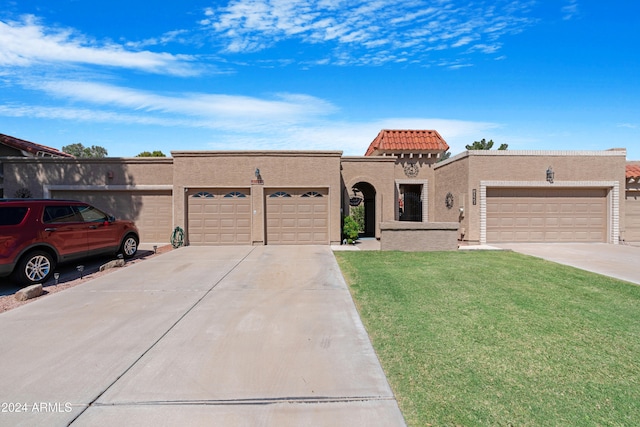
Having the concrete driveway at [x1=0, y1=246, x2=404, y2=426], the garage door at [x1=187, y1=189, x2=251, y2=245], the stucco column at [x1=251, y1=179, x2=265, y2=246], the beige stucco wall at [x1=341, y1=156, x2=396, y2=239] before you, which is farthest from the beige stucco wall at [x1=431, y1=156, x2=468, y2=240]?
the concrete driveway at [x1=0, y1=246, x2=404, y2=426]

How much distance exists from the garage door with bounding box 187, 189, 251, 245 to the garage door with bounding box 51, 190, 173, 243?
4.89 feet

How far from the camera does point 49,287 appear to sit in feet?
25.0

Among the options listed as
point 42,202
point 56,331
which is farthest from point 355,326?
point 42,202

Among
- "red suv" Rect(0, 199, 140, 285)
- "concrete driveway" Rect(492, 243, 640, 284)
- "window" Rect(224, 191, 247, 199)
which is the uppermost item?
"window" Rect(224, 191, 247, 199)

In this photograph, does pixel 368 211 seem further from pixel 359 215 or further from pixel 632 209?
pixel 632 209

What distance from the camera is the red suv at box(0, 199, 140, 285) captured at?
24.2 ft

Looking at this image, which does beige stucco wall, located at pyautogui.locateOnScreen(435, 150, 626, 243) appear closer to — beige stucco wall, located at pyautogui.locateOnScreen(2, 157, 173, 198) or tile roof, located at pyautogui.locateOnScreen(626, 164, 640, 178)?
tile roof, located at pyautogui.locateOnScreen(626, 164, 640, 178)

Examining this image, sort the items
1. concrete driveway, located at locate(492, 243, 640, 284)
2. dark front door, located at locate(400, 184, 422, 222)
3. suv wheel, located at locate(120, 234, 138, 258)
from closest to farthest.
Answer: concrete driveway, located at locate(492, 243, 640, 284) → suv wheel, located at locate(120, 234, 138, 258) → dark front door, located at locate(400, 184, 422, 222)

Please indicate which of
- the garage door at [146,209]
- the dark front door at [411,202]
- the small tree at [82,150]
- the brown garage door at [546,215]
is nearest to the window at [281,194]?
the garage door at [146,209]

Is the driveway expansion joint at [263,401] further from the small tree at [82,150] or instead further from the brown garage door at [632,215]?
the small tree at [82,150]

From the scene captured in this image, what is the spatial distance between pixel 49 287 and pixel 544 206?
54.1ft

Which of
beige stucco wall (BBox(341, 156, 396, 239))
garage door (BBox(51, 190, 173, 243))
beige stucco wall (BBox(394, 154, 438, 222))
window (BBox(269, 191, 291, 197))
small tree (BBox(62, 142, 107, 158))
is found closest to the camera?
window (BBox(269, 191, 291, 197))

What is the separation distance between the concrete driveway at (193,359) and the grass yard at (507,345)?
1.38 ft

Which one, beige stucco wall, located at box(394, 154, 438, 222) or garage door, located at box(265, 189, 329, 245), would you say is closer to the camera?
garage door, located at box(265, 189, 329, 245)
